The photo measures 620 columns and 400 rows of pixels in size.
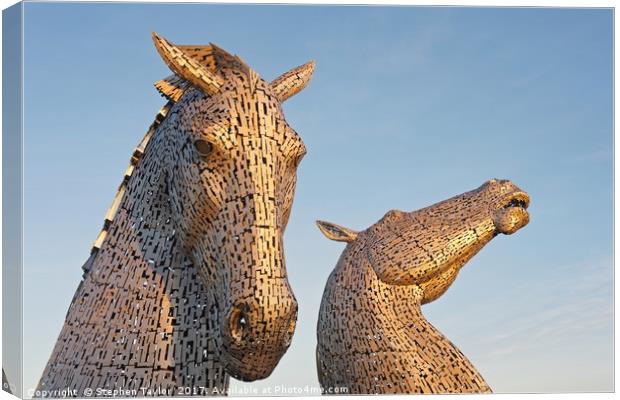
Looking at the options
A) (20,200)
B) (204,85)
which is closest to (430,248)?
(20,200)

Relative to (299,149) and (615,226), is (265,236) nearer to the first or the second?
(299,149)

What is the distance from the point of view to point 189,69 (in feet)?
13.1

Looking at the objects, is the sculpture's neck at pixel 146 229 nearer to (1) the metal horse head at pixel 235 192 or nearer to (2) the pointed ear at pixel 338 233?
(1) the metal horse head at pixel 235 192

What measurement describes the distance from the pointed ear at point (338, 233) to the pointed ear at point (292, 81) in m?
3.24

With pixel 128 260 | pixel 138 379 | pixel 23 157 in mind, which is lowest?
pixel 138 379

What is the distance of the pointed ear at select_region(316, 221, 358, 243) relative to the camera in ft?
25.4

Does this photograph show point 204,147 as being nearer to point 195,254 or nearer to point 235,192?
point 235,192

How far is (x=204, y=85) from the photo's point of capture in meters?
4.00

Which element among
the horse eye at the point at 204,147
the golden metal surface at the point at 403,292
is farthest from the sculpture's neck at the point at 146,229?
the golden metal surface at the point at 403,292

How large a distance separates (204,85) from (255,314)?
3.68ft

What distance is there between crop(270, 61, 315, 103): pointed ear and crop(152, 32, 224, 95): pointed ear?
341mm

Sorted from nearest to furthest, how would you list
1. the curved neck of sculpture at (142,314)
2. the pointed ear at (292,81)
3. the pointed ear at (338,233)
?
the curved neck of sculpture at (142,314) < the pointed ear at (292,81) < the pointed ear at (338,233)

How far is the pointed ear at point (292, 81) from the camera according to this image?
434 cm

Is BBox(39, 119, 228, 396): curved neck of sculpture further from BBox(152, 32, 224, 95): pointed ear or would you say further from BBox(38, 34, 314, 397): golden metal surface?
BBox(152, 32, 224, 95): pointed ear
